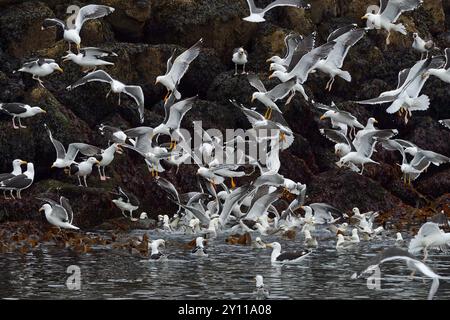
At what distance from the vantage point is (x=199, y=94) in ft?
98.9

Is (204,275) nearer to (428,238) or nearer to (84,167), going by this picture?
(428,238)

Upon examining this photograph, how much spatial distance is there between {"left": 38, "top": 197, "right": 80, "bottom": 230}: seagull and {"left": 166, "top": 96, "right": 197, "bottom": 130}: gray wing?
3.11 meters

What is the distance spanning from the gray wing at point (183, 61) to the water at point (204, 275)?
433 centimetres

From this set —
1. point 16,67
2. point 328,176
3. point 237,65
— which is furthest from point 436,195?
point 16,67

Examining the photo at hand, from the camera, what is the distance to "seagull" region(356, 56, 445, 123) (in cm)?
2381

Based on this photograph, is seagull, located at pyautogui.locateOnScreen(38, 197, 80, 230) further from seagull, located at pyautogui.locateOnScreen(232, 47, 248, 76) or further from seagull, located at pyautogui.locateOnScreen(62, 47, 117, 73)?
seagull, located at pyautogui.locateOnScreen(232, 47, 248, 76)

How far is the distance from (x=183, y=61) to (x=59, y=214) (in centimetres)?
440

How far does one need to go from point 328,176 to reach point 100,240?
7.91m

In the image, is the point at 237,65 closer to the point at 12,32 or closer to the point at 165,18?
the point at 165,18

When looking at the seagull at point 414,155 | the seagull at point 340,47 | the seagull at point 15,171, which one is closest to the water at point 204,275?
the seagull at point 15,171

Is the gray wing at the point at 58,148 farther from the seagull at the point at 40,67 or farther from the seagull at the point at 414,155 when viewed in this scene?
the seagull at the point at 414,155

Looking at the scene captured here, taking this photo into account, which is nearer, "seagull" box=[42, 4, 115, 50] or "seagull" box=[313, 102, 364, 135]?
"seagull" box=[313, 102, 364, 135]

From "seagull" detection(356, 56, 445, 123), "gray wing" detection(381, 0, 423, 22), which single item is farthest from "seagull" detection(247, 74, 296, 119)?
"gray wing" detection(381, 0, 423, 22)

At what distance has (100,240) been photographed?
70.5ft
